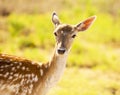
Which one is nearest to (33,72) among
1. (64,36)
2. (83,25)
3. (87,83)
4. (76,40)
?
(64,36)

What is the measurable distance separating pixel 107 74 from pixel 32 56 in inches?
93.4

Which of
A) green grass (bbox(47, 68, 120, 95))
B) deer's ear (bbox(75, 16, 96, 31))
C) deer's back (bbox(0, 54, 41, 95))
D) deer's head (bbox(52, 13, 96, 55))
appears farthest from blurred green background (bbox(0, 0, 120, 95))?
deer's back (bbox(0, 54, 41, 95))

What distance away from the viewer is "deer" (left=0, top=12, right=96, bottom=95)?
377 inches

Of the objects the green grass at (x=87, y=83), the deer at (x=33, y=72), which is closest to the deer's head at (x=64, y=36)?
the deer at (x=33, y=72)

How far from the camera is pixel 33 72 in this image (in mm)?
9867

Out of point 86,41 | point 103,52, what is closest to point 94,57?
point 103,52

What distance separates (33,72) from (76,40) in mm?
9159

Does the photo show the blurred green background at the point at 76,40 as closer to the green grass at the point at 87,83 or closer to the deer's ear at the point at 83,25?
the green grass at the point at 87,83

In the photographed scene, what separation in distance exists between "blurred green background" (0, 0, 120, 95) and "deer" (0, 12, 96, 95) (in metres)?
3.24

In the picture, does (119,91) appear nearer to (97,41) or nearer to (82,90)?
(82,90)

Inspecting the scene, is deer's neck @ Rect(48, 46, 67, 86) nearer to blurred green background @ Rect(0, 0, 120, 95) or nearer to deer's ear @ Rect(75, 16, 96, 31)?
deer's ear @ Rect(75, 16, 96, 31)

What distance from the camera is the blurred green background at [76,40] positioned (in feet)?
47.8

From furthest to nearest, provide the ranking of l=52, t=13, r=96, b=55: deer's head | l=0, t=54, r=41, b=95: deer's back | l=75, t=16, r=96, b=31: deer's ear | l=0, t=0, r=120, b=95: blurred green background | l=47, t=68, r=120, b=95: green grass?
1. l=0, t=0, r=120, b=95: blurred green background
2. l=47, t=68, r=120, b=95: green grass
3. l=75, t=16, r=96, b=31: deer's ear
4. l=52, t=13, r=96, b=55: deer's head
5. l=0, t=54, r=41, b=95: deer's back

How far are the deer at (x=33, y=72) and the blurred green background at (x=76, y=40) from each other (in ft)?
10.6
